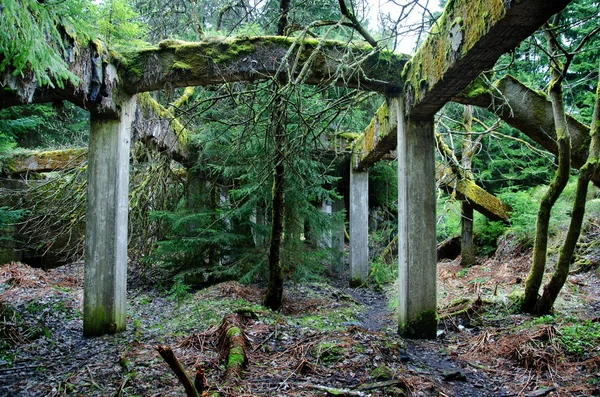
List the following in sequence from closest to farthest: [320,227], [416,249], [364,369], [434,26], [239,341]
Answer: [364,369], [239,341], [434,26], [416,249], [320,227]

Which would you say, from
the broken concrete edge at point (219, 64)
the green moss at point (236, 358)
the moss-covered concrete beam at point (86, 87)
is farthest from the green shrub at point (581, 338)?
the moss-covered concrete beam at point (86, 87)

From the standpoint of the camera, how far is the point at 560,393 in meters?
3.48

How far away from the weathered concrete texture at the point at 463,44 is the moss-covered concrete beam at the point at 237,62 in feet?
1.47

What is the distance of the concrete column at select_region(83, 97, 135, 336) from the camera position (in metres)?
5.50

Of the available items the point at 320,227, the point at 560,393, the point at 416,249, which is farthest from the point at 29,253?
the point at 560,393

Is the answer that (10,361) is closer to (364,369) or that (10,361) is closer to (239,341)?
(239,341)

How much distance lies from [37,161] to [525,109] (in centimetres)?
1162

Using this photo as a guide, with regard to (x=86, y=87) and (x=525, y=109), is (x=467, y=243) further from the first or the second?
(x=86, y=87)

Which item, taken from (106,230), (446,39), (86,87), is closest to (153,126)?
(86,87)

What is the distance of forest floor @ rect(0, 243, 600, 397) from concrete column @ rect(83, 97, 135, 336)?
0.31 metres

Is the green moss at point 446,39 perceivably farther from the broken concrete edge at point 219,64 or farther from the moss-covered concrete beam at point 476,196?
the moss-covered concrete beam at point 476,196

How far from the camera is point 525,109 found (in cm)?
557

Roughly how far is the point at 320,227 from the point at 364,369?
511 cm

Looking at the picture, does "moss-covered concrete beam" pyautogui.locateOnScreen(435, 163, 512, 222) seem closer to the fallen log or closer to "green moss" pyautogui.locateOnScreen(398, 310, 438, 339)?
"green moss" pyautogui.locateOnScreen(398, 310, 438, 339)
